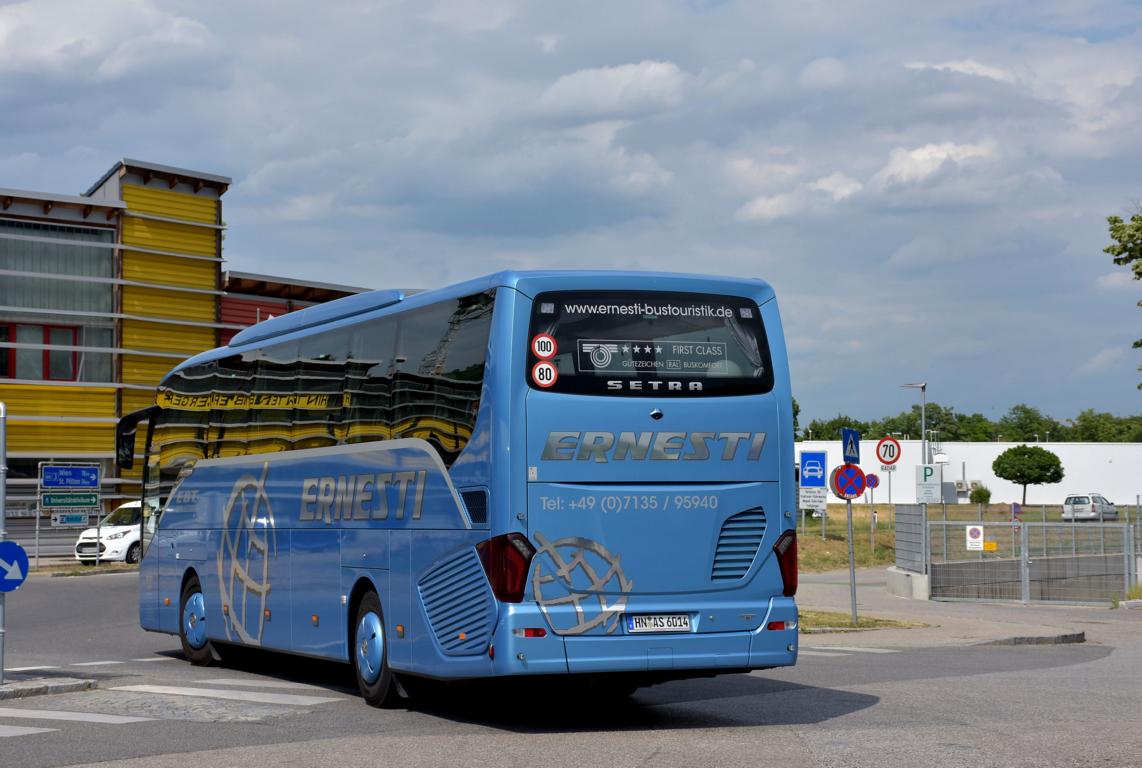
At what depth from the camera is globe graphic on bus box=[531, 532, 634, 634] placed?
11078 mm

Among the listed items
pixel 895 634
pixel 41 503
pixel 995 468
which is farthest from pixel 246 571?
pixel 995 468

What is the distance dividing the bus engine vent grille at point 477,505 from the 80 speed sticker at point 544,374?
0.88 m

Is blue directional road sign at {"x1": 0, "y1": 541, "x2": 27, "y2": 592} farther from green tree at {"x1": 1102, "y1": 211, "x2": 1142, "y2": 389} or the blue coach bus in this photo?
green tree at {"x1": 1102, "y1": 211, "x2": 1142, "y2": 389}

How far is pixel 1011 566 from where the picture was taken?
35594mm

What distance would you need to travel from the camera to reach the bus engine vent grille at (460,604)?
11164mm

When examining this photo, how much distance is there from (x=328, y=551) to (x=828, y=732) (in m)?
5.04

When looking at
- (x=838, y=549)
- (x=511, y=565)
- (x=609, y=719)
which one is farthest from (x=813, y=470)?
(x=838, y=549)

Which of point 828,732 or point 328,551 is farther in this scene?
point 328,551

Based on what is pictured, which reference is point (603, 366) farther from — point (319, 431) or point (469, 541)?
point (319, 431)

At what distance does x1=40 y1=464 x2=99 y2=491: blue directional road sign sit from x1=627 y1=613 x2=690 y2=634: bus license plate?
34.7 m

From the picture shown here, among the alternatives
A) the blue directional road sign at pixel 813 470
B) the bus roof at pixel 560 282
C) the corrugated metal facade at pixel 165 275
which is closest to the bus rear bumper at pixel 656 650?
the bus roof at pixel 560 282

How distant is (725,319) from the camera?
12.0 metres

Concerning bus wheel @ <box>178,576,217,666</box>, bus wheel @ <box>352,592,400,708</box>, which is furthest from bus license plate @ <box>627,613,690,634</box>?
bus wheel @ <box>178,576,217,666</box>

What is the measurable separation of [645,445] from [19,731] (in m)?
5.00
